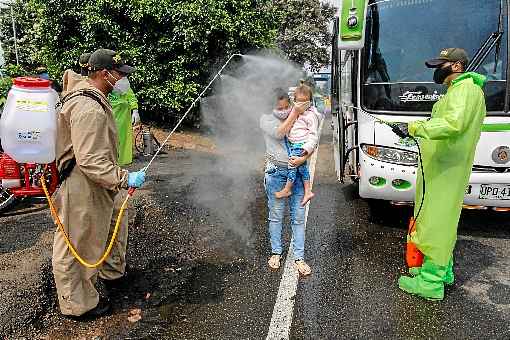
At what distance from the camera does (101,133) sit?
333cm

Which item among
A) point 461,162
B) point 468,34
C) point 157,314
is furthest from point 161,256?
point 468,34

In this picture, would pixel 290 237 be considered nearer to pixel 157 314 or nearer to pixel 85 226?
pixel 157 314

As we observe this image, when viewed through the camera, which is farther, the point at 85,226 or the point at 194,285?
the point at 194,285

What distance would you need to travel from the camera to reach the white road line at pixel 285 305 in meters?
3.49

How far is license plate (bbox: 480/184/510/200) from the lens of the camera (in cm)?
496

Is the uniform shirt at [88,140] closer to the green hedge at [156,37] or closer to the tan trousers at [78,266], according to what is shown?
the tan trousers at [78,266]

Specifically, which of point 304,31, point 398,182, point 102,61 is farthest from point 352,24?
point 304,31

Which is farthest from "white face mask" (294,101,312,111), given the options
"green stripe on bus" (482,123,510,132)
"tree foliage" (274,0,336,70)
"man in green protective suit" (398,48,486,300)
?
"tree foliage" (274,0,336,70)

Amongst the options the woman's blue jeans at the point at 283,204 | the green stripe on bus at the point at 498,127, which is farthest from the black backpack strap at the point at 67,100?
the green stripe on bus at the point at 498,127

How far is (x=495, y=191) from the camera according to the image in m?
4.98

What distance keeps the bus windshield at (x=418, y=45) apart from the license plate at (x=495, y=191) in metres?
0.82

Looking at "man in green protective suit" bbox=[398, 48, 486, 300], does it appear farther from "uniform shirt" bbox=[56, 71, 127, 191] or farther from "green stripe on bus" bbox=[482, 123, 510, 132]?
"uniform shirt" bbox=[56, 71, 127, 191]

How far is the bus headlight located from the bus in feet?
0.03

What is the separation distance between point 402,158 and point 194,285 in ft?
8.42
